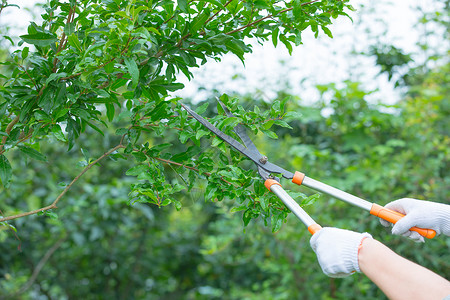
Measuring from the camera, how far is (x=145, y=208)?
310 centimetres

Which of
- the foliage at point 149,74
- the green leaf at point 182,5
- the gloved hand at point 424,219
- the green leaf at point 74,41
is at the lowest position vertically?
the gloved hand at point 424,219

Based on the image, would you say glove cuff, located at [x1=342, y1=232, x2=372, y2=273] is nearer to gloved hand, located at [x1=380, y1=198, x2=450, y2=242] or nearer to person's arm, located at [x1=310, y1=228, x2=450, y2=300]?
person's arm, located at [x1=310, y1=228, x2=450, y2=300]

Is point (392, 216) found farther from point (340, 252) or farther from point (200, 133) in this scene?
point (200, 133)

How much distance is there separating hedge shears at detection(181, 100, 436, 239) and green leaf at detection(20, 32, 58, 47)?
15.2 inches

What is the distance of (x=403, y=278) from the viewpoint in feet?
2.56

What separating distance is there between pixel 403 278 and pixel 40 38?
3.15 feet

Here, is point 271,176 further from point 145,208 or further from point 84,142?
point 84,142

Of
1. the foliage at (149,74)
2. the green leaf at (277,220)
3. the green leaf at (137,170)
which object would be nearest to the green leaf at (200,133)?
the foliage at (149,74)

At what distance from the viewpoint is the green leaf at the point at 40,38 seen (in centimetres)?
97

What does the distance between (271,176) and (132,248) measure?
332 cm

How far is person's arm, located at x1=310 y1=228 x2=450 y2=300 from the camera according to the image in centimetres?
77

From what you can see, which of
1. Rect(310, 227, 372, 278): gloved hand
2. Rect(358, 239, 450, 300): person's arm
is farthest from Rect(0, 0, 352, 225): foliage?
Rect(358, 239, 450, 300): person's arm

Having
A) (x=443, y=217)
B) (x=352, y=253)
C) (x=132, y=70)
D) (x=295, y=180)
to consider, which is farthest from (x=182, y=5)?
(x=443, y=217)

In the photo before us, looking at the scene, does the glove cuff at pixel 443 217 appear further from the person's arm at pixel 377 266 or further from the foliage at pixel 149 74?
the foliage at pixel 149 74
